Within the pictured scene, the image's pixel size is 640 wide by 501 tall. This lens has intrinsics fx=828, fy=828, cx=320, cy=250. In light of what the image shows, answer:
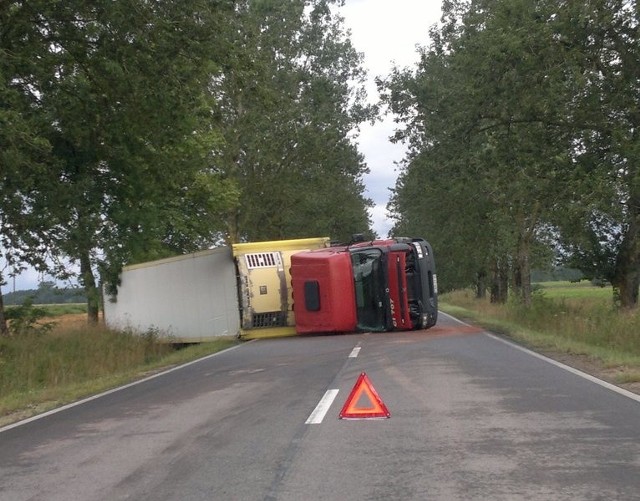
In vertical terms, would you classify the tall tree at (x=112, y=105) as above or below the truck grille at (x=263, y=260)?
above

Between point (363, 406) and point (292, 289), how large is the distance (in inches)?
624

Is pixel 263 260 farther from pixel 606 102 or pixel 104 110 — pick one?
pixel 606 102

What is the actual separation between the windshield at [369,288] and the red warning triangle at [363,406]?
48.1 ft

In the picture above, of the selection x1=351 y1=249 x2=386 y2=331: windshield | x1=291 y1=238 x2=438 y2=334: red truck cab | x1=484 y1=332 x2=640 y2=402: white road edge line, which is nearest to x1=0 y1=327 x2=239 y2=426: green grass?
x1=291 y1=238 x2=438 y2=334: red truck cab

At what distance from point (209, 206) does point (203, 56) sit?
20149 millimetres

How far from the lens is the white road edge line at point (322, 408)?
9.25m

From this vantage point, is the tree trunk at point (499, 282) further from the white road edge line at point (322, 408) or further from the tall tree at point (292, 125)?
the white road edge line at point (322, 408)

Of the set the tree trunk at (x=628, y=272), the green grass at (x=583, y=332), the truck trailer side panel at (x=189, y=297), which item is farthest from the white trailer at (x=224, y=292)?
the tree trunk at (x=628, y=272)

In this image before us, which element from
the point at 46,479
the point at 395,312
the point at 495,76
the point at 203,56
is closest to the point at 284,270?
the point at 395,312

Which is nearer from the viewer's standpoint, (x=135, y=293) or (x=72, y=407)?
(x=72, y=407)

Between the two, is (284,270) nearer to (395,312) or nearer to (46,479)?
(395,312)

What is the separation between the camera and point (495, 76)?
22406 mm

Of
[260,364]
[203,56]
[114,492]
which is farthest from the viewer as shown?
[260,364]

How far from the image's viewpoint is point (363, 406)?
371 inches
